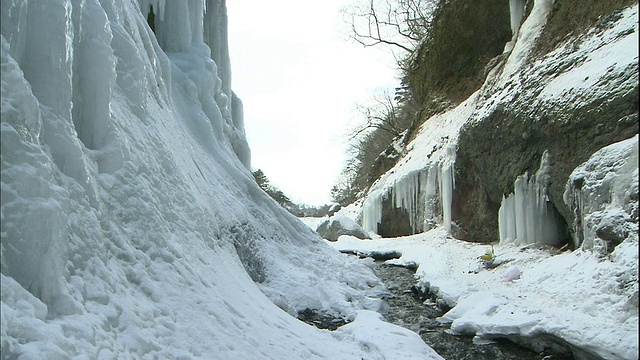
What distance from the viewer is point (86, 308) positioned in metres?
3.22

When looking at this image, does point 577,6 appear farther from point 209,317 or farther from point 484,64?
point 209,317

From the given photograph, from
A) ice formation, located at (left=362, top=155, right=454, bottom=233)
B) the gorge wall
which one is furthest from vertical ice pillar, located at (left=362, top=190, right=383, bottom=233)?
the gorge wall

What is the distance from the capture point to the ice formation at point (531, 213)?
29.2 feet

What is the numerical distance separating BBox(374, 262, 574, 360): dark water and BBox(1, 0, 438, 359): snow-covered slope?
65 cm

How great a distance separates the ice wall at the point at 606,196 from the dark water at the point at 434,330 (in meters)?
1.78

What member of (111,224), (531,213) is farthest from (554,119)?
(111,224)

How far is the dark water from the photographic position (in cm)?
594

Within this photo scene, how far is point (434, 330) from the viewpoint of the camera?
278 inches

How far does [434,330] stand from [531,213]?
380cm

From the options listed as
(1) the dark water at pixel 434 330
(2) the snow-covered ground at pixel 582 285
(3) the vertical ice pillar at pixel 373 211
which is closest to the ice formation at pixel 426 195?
(3) the vertical ice pillar at pixel 373 211

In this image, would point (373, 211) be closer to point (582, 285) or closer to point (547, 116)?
point (547, 116)

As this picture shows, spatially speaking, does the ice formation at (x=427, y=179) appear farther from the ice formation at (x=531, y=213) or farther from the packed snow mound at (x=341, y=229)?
the ice formation at (x=531, y=213)

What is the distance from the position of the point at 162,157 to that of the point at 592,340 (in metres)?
5.44

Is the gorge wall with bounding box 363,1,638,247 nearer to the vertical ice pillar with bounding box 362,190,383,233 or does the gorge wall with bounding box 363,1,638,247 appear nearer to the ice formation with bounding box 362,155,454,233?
the ice formation with bounding box 362,155,454,233
